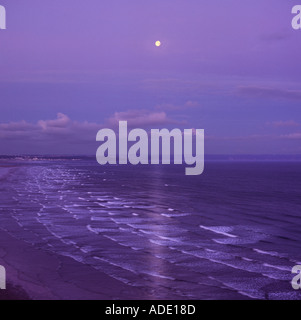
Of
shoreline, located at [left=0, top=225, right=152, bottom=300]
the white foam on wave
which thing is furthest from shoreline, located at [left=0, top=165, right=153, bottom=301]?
the white foam on wave

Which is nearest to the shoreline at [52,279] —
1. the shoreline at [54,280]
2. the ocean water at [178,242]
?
the shoreline at [54,280]

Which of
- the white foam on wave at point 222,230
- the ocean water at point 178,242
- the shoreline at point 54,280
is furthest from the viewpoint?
the white foam on wave at point 222,230

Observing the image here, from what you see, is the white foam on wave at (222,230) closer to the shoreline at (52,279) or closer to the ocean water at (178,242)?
the ocean water at (178,242)

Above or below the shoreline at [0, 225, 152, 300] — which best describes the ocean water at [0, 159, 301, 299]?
below

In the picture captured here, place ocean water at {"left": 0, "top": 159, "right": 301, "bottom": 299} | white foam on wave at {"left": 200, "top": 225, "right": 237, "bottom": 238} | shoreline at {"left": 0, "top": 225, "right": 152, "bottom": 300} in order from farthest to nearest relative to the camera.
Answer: white foam on wave at {"left": 200, "top": 225, "right": 237, "bottom": 238}, ocean water at {"left": 0, "top": 159, "right": 301, "bottom": 299}, shoreline at {"left": 0, "top": 225, "right": 152, "bottom": 300}

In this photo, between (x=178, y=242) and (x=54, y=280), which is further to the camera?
(x=178, y=242)

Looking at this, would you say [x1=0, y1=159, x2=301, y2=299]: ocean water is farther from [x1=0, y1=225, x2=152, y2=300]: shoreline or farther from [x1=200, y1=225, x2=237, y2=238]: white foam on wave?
[x1=0, y1=225, x2=152, y2=300]: shoreline

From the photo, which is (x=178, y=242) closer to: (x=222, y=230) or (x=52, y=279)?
(x=222, y=230)

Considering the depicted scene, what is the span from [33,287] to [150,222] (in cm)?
1405

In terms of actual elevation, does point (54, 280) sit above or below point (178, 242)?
above

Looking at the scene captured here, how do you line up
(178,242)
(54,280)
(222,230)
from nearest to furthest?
(54,280) < (178,242) < (222,230)

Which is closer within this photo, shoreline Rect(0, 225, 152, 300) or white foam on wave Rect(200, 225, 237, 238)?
shoreline Rect(0, 225, 152, 300)

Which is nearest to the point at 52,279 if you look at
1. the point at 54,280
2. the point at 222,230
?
the point at 54,280
